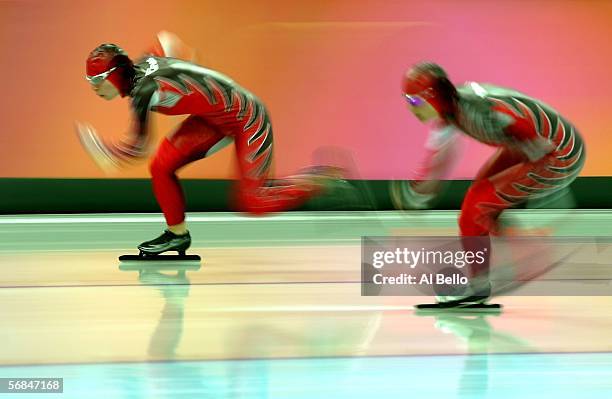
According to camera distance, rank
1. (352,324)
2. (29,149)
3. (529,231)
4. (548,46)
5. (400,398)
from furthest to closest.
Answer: (548,46), (29,149), (529,231), (352,324), (400,398)

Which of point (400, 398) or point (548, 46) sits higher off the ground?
point (548, 46)

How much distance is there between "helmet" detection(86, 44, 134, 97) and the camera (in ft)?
17.7

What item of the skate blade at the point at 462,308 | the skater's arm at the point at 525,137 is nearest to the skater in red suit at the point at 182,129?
the skate blade at the point at 462,308

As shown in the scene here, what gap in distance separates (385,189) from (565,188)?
17.0 feet

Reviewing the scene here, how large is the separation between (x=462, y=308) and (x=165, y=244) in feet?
7.61

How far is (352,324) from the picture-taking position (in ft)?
13.5

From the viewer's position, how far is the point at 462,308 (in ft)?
14.4

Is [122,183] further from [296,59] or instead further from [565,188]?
[565,188]

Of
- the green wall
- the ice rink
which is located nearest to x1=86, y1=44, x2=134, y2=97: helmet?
the ice rink

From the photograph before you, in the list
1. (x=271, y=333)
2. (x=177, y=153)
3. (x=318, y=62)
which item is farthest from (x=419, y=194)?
(x=318, y=62)

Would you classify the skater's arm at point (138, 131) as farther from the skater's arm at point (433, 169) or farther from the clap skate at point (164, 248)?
the skater's arm at point (433, 169)

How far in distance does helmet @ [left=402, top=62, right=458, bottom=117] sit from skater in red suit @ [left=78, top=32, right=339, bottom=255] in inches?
62.8

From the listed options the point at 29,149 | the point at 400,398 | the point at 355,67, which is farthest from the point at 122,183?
the point at 400,398

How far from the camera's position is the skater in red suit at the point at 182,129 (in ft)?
17.5
